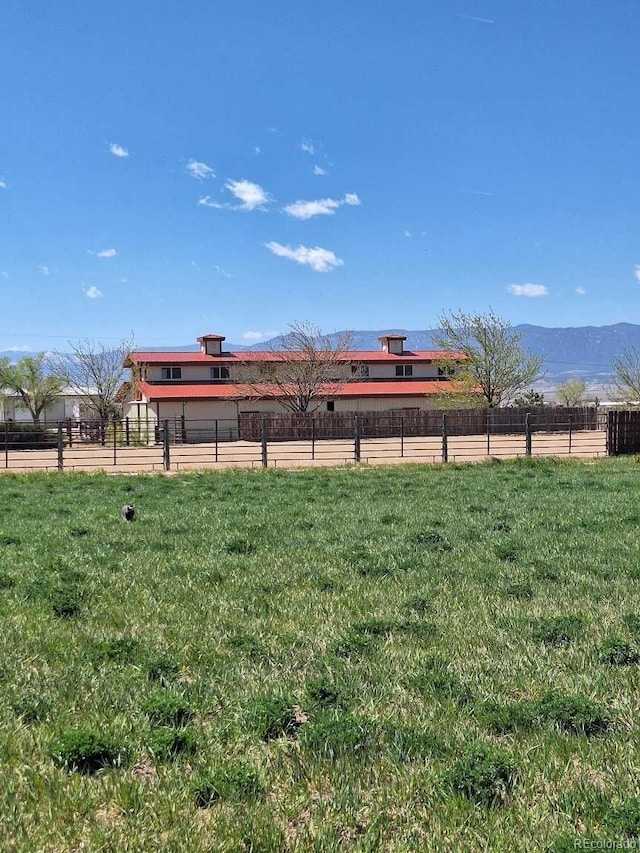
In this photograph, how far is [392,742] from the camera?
373 cm

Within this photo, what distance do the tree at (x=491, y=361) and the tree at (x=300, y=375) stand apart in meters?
7.52

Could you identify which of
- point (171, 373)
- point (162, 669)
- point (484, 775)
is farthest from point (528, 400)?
point (484, 775)

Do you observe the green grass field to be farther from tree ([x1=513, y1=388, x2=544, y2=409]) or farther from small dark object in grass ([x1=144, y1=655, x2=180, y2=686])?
tree ([x1=513, y1=388, x2=544, y2=409])

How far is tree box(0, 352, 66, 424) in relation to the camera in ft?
167

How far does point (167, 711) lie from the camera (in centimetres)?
405

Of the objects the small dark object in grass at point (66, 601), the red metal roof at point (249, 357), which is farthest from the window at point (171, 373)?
the small dark object in grass at point (66, 601)

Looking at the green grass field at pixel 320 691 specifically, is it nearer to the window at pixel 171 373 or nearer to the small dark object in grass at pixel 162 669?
the small dark object in grass at pixel 162 669

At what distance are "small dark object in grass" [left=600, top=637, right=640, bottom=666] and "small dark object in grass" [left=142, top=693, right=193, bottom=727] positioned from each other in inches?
102

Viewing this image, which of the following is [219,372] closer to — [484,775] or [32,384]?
[32,384]

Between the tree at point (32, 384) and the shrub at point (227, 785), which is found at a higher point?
the tree at point (32, 384)

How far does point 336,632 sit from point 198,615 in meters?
1.14

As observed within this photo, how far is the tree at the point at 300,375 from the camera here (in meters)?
49.7

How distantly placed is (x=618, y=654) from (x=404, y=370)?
54834 mm

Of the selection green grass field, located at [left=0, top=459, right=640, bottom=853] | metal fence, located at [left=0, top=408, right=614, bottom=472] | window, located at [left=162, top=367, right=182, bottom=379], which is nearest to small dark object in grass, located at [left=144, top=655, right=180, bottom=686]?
green grass field, located at [left=0, top=459, right=640, bottom=853]
